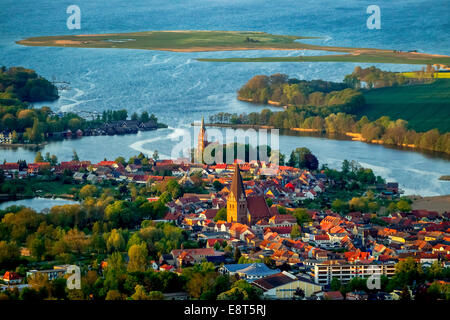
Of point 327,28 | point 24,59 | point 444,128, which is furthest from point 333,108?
point 327,28

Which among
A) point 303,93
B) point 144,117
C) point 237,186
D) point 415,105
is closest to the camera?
point 237,186

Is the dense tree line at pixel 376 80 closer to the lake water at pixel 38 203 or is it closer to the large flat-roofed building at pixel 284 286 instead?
the lake water at pixel 38 203

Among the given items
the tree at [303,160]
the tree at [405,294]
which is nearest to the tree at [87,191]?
the tree at [303,160]

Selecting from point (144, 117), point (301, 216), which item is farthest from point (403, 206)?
point (144, 117)

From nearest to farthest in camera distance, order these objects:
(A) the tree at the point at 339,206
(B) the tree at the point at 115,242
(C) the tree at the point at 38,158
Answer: (B) the tree at the point at 115,242, (A) the tree at the point at 339,206, (C) the tree at the point at 38,158

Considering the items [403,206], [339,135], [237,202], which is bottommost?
[339,135]

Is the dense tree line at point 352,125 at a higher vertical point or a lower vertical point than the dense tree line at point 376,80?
lower

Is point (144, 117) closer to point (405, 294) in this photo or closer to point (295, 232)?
point (295, 232)
